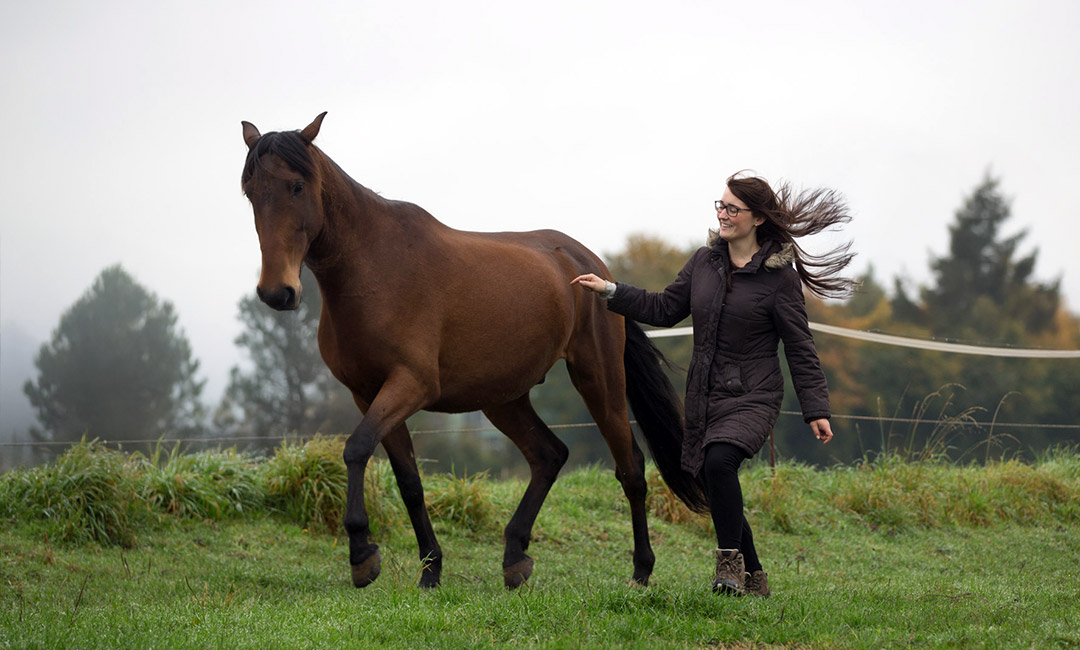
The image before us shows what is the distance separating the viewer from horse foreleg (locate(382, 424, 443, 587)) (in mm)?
5109

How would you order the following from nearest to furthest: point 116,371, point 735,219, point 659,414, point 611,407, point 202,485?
point 735,219 → point 611,407 → point 659,414 → point 202,485 → point 116,371

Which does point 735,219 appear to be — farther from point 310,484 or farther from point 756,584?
point 310,484

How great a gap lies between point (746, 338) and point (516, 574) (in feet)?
6.10

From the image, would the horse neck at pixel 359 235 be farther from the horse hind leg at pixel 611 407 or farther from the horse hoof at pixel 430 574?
the horse hoof at pixel 430 574

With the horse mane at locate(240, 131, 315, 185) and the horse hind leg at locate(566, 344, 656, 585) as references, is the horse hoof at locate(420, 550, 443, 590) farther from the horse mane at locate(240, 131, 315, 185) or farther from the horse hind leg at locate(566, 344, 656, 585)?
the horse mane at locate(240, 131, 315, 185)

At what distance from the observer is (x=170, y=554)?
6461 millimetres

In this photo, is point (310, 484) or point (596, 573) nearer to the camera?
point (596, 573)

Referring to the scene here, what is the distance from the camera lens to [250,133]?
4703 mm

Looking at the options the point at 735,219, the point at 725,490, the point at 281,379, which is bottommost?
the point at 281,379

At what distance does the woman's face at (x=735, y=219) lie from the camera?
14.7 feet

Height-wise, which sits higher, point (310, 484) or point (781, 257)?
point (781, 257)

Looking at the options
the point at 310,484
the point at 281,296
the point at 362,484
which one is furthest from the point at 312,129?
the point at 310,484

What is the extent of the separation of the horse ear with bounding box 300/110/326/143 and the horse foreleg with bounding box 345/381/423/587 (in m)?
1.35

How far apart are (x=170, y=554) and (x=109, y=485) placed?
723 millimetres
